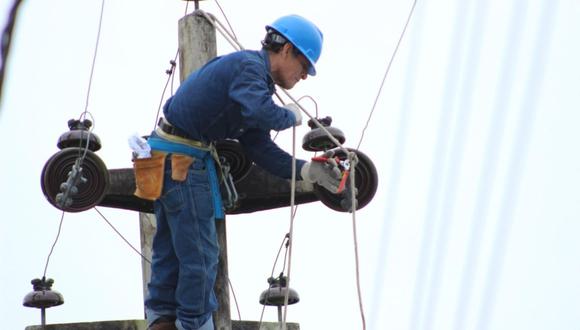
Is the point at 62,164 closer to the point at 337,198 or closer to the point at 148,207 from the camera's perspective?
the point at 148,207

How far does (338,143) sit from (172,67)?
1.39 m

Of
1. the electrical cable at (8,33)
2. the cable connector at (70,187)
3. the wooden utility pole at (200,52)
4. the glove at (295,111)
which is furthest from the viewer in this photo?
the wooden utility pole at (200,52)

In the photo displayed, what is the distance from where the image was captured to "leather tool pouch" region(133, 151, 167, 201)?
16.9 feet

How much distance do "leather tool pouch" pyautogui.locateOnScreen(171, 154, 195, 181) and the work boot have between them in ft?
2.23

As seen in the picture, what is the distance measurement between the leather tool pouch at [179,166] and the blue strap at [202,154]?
3 centimetres

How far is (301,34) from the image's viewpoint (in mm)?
5125

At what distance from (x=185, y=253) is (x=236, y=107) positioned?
2.38 ft

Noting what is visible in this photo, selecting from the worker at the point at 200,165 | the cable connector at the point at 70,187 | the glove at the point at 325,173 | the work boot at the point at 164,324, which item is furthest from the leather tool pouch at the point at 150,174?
the glove at the point at 325,173

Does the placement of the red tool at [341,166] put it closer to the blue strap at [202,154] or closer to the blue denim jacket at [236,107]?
the blue denim jacket at [236,107]

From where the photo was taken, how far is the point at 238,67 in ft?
16.2

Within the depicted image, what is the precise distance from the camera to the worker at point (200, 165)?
5043mm

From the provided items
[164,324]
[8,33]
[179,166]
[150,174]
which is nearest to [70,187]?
[150,174]

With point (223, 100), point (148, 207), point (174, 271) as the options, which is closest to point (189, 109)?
point (223, 100)

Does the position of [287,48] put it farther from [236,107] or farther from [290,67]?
[236,107]
